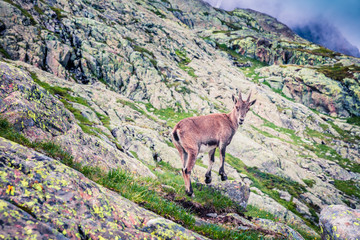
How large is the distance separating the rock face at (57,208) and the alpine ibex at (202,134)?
552 centimetres

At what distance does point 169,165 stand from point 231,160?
13.6m

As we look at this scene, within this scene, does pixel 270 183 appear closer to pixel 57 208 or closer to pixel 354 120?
pixel 57 208

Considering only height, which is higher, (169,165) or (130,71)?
(130,71)

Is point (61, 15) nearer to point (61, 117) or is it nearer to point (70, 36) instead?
point (70, 36)

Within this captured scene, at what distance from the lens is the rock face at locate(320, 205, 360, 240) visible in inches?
280

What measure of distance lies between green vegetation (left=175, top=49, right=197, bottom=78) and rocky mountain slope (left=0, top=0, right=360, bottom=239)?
49 cm

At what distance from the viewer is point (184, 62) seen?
238ft

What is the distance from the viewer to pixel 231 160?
108 ft

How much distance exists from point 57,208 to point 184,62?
2888 inches

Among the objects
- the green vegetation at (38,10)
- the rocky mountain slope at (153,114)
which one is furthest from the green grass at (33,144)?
the green vegetation at (38,10)

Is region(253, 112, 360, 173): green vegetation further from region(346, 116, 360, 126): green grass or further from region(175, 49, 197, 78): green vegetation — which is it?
region(175, 49, 197, 78): green vegetation

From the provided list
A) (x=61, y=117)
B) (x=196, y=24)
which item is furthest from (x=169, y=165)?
(x=196, y=24)

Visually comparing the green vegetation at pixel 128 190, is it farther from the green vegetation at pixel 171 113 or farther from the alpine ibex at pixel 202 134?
the green vegetation at pixel 171 113

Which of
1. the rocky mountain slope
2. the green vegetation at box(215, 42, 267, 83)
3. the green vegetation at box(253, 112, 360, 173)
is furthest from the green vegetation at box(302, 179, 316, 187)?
the green vegetation at box(215, 42, 267, 83)
